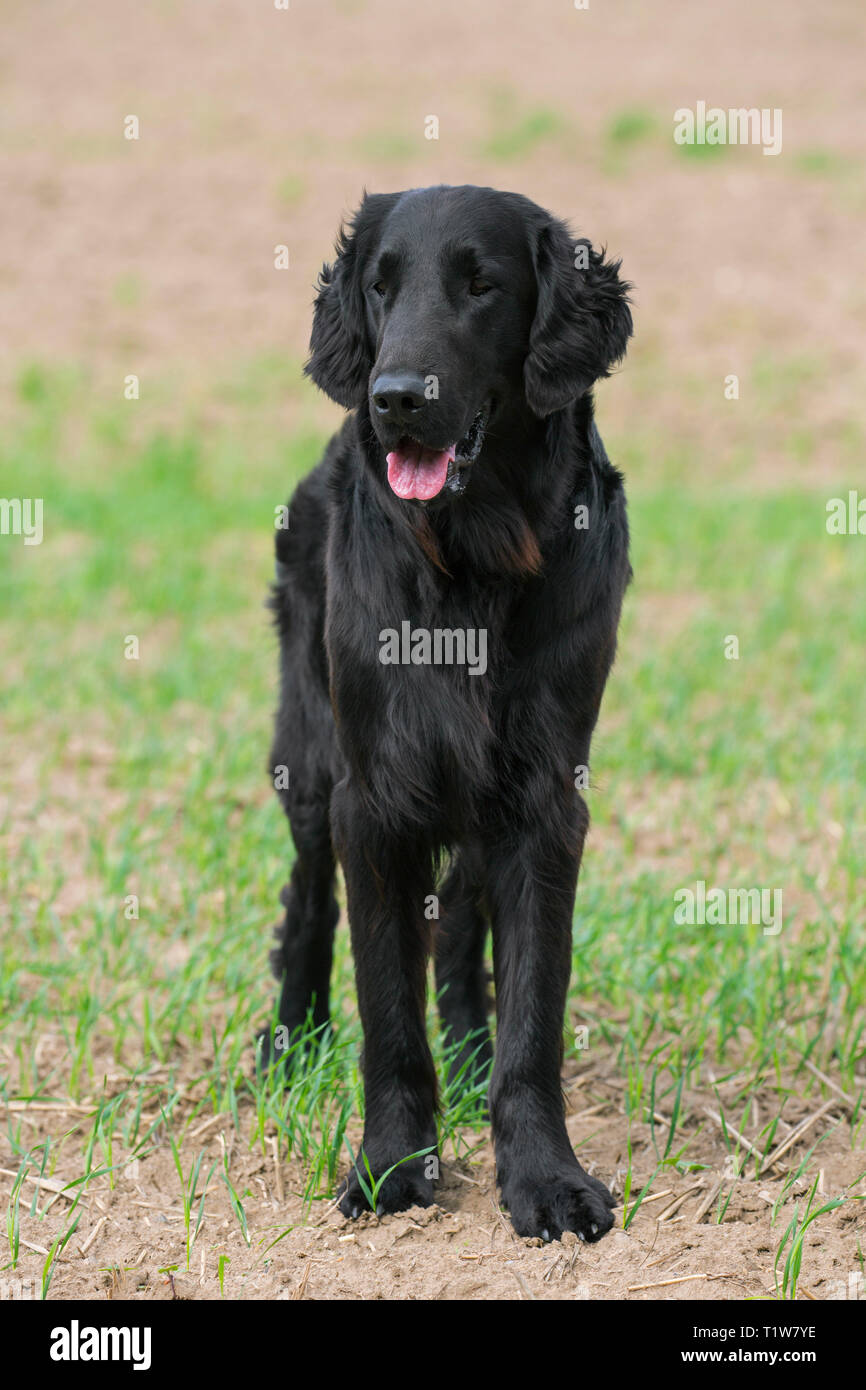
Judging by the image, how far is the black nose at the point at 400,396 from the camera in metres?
3.01

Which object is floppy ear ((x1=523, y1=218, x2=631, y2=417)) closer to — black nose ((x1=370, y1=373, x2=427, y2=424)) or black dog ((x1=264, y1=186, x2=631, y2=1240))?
black dog ((x1=264, y1=186, x2=631, y2=1240))

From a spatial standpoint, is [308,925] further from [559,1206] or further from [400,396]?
[400,396]

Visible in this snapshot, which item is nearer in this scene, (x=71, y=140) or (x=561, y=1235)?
(x=561, y=1235)

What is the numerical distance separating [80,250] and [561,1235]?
14.6 metres

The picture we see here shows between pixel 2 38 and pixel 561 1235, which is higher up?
pixel 2 38

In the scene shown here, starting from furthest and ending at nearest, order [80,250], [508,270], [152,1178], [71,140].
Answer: [71,140], [80,250], [152,1178], [508,270]

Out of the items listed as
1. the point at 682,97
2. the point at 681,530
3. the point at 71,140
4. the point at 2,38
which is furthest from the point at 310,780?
the point at 2,38

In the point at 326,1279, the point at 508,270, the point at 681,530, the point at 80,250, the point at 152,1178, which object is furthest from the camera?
the point at 80,250

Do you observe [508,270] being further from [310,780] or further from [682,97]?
[682,97]

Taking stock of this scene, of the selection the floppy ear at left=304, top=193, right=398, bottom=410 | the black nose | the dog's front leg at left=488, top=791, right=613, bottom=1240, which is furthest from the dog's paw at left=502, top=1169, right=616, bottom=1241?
the floppy ear at left=304, top=193, right=398, bottom=410

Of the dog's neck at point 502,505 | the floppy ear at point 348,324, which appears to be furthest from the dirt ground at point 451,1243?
the floppy ear at point 348,324

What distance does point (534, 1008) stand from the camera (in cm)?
337

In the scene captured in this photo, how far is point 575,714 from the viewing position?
3.41 metres

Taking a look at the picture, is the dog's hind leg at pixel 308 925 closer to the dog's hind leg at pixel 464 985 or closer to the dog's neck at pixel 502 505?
the dog's hind leg at pixel 464 985
